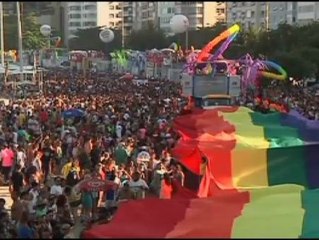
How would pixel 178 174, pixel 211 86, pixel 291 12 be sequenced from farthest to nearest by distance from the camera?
pixel 291 12
pixel 211 86
pixel 178 174

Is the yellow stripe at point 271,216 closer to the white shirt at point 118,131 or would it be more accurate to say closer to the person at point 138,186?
the person at point 138,186

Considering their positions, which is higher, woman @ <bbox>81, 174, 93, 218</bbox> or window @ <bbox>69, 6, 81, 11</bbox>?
window @ <bbox>69, 6, 81, 11</bbox>

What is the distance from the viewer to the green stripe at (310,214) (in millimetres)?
8367

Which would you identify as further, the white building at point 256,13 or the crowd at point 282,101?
the white building at point 256,13

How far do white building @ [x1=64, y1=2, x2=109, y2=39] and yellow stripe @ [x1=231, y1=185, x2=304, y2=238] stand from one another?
15448 cm

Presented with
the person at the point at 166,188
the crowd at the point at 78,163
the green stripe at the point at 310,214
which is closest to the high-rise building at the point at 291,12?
the crowd at the point at 78,163

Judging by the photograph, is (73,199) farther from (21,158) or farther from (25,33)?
(25,33)

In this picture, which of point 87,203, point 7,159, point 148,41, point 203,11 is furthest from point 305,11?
point 87,203

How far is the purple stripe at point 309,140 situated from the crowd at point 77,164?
1.98m

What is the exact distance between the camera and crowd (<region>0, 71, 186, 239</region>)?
11648 mm

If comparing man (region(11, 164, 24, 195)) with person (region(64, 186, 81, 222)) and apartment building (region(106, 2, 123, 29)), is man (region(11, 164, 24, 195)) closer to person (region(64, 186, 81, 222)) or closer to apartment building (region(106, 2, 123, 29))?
person (region(64, 186, 81, 222))

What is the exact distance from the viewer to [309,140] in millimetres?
15352

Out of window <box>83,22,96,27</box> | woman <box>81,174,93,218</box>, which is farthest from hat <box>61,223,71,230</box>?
window <box>83,22,96,27</box>

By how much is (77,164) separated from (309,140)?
411cm
